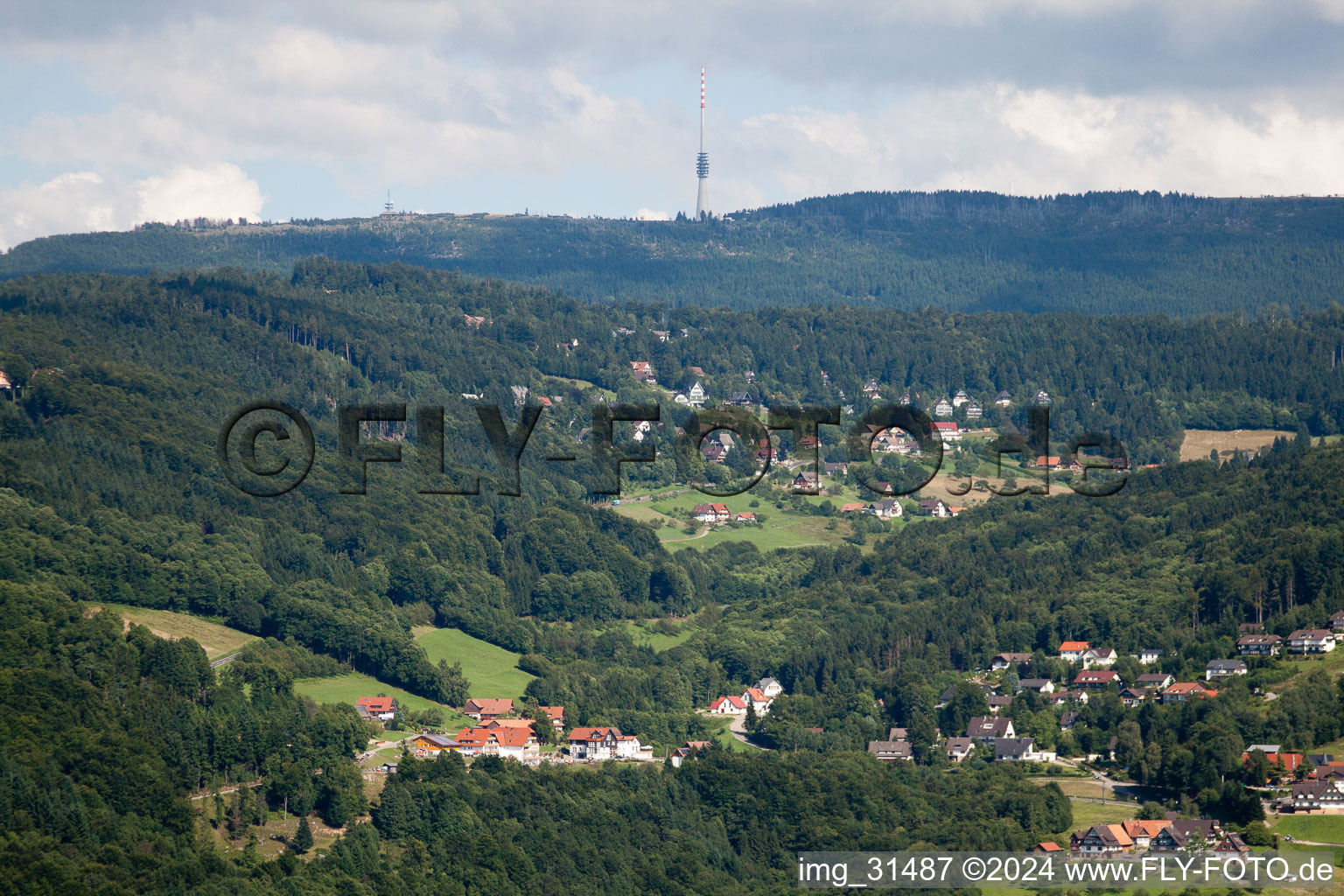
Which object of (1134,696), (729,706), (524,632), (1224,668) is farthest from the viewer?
(524,632)

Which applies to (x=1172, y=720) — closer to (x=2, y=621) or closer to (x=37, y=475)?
(x=2, y=621)

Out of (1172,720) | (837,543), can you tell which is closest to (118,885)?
(1172,720)

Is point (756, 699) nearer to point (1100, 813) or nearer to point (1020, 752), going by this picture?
point (1020, 752)

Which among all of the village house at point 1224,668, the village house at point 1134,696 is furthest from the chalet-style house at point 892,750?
the village house at point 1224,668

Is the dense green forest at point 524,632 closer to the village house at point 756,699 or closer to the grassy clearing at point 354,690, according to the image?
the grassy clearing at point 354,690

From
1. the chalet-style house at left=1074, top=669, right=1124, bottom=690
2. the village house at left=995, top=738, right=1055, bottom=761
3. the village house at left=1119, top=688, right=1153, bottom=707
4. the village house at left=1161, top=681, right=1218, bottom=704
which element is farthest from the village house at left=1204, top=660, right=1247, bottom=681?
the village house at left=995, top=738, right=1055, bottom=761

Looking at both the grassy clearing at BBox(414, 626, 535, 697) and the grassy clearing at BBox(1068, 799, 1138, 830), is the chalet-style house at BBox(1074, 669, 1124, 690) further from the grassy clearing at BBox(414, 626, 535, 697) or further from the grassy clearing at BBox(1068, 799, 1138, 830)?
the grassy clearing at BBox(414, 626, 535, 697)

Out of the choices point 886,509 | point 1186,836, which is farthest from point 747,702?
point 886,509
